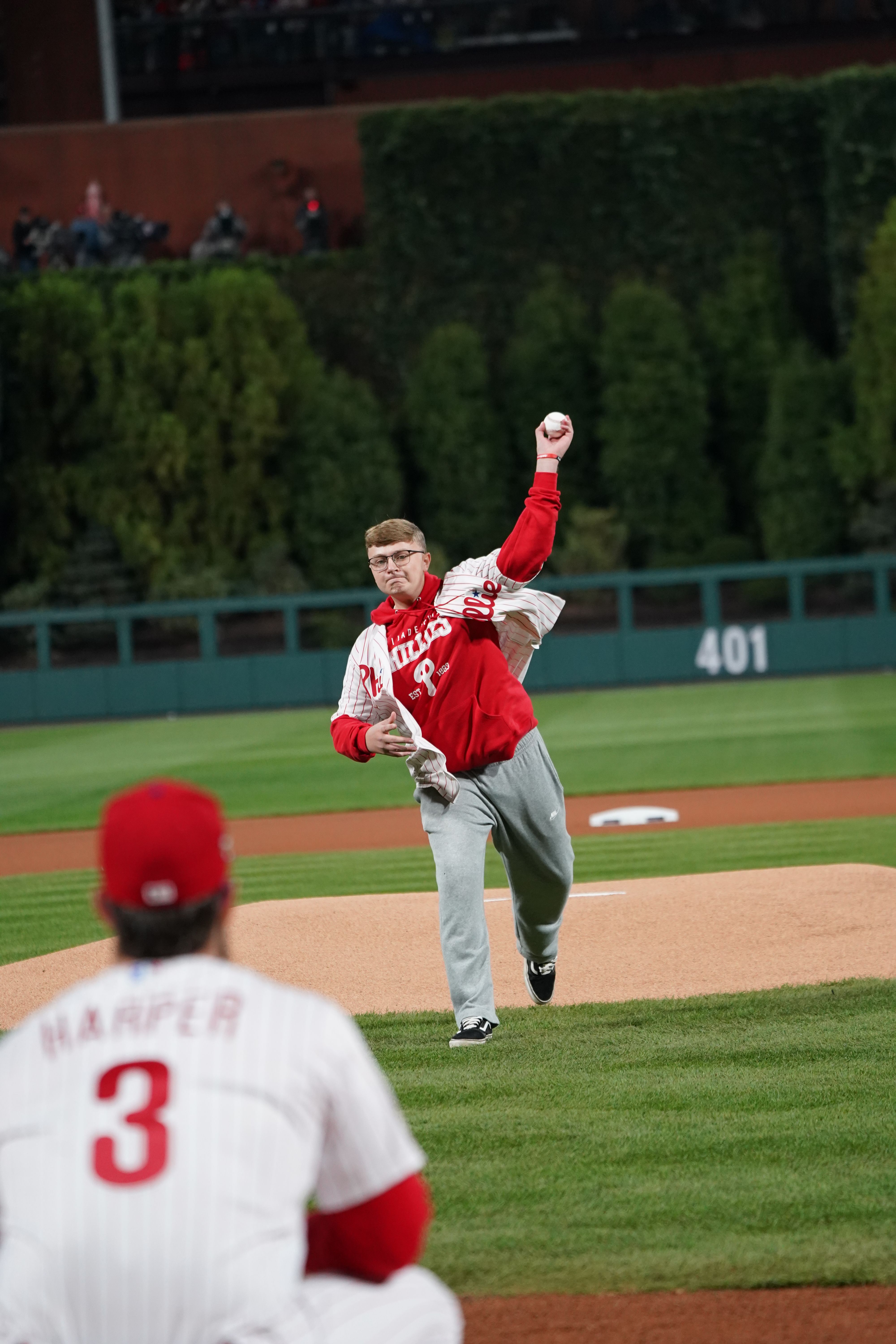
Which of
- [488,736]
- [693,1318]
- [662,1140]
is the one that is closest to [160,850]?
[693,1318]

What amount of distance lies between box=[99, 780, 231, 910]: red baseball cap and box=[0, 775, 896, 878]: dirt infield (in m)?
10.2

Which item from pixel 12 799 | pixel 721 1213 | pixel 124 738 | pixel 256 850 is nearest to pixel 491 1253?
pixel 721 1213

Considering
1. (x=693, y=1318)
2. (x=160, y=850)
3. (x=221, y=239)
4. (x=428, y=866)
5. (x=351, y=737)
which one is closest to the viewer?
(x=160, y=850)

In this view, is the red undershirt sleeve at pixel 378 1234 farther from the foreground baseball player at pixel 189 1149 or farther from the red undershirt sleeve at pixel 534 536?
the red undershirt sleeve at pixel 534 536

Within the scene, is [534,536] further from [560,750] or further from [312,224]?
[312,224]

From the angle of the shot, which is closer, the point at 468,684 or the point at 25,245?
the point at 468,684

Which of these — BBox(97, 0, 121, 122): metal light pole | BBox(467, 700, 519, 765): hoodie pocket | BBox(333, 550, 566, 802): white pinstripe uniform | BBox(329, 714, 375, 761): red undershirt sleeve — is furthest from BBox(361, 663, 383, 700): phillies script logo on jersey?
BBox(97, 0, 121, 122): metal light pole

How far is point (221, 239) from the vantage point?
3628cm

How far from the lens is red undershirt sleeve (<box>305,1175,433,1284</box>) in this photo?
231 centimetres

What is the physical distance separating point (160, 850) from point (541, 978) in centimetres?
450

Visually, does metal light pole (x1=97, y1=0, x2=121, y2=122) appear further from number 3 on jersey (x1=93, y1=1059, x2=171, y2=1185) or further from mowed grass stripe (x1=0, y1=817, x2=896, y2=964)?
number 3 on jersey (x1=93, y1=1059, x2=171, y2=1185)

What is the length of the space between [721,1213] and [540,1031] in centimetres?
210

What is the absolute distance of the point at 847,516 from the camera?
3522cm

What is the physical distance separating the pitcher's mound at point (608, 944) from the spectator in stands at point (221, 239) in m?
29.2
